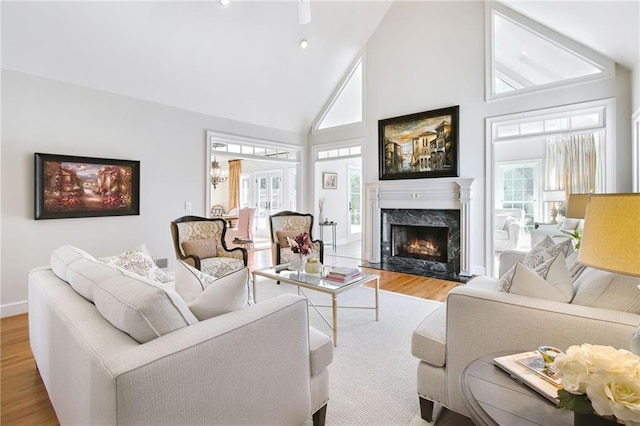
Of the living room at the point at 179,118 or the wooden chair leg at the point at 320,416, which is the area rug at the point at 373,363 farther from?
the living room at the point at 179,118

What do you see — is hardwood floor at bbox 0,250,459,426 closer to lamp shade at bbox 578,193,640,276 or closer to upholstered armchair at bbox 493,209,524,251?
lamp shade at bbox 578,193,640,276

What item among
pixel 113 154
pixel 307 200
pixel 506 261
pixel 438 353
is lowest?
pixel 438 353

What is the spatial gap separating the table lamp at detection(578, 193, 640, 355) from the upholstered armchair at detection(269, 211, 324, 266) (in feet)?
11.7

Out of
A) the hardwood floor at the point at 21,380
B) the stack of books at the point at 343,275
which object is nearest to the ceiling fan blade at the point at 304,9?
the stack of books at the point at 343,275

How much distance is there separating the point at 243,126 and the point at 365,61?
2635 millimetres

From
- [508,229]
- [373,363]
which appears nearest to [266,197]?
[508,229]

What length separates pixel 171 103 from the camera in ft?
15.2

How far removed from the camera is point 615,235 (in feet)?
2.82

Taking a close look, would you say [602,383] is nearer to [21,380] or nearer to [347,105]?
[21,380]

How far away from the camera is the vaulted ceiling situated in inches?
127

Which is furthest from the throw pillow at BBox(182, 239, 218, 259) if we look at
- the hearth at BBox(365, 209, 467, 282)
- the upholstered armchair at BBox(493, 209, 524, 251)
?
the upholstered armchair at BBox(493, 209, 524, 251)

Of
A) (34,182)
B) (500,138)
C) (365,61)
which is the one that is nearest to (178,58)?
(34,182)

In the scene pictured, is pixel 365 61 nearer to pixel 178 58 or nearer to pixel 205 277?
pixel 178 58

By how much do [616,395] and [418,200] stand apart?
4.78 meters
